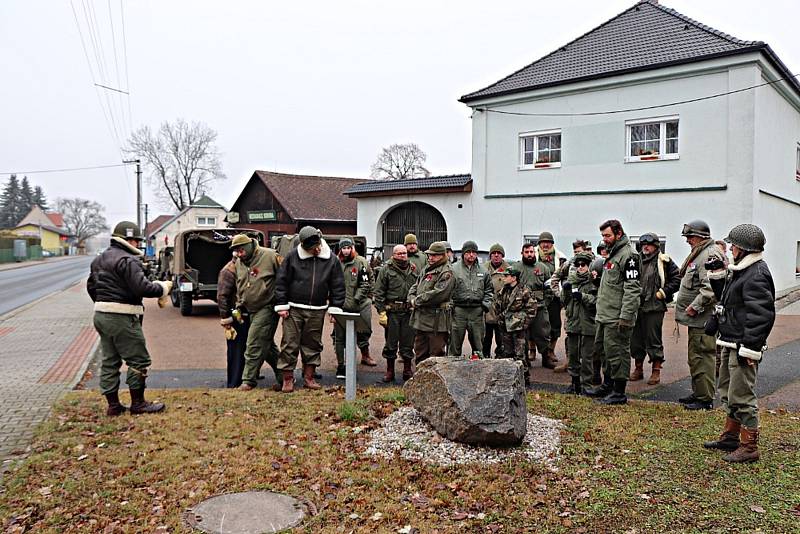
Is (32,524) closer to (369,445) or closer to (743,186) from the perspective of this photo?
(369,445)

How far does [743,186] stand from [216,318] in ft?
45.6

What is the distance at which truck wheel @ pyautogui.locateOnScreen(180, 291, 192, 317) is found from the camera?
16.9 metres

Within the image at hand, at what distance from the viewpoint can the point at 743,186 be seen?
51.9ft

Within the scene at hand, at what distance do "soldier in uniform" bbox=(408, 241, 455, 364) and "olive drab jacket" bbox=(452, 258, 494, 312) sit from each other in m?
0.14

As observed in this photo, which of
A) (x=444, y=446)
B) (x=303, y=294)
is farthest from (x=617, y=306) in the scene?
(x=303, y=294)

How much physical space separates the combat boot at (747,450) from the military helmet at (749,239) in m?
1.49

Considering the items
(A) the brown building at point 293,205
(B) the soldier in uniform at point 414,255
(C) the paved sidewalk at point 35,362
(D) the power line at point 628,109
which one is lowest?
(C) the paved sidewalk at point 35,362

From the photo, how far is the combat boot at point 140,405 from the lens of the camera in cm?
677

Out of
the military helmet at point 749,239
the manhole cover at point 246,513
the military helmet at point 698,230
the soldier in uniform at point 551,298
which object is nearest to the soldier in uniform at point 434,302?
→ the soldier in uniform at point 551,298

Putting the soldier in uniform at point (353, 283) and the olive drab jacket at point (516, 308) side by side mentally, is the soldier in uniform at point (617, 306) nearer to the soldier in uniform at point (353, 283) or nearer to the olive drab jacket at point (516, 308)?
the olive drab jacket at point (516, 308)

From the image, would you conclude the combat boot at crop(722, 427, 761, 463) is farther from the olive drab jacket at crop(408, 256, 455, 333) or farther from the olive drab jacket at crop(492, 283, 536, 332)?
the olive drab jacket at crop(408, 256, 455, 333)

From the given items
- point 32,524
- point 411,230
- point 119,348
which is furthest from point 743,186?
point 32,524

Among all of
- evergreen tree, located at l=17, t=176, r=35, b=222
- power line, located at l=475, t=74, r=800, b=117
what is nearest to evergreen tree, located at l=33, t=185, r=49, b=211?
evergreen tree, located at l=17, t=176, r=35, b=222

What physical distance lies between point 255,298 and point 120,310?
1718 millimetres
